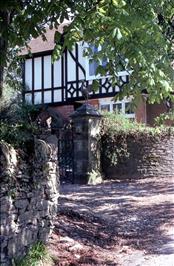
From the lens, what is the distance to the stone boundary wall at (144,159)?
1666 cm

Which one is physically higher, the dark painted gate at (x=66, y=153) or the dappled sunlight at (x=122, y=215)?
the dark painted gate at (x=66, y=153)

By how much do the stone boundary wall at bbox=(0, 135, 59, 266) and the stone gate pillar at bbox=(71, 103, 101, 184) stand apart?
818 centimetres

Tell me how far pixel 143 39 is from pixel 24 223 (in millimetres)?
2789

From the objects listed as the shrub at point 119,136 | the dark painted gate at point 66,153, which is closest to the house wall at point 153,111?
the shrub at point 119,136

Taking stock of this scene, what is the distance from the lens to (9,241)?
5719 millimetres

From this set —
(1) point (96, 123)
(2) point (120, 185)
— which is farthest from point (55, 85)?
(2) point (120, 185)

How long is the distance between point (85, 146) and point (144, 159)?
231 centimetres

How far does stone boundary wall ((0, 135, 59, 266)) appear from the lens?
5621 mm

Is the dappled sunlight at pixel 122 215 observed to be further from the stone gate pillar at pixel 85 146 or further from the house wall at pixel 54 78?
the house wall at pixel 54 78

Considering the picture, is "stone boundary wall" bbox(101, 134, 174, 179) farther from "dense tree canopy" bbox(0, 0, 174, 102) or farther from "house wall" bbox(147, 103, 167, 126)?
"dense tree canopy" bbox(0, 0, 174, 102)

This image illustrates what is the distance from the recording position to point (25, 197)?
6.19 meters

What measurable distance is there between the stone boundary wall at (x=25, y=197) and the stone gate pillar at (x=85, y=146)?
8.18m


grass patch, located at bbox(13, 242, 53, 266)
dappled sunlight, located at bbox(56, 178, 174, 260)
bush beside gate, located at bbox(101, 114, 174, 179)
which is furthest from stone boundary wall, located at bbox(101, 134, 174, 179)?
grass patch, located at bbox(13, 242, 53, 266)

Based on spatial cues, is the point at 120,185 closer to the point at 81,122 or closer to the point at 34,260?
the point at 81,122
